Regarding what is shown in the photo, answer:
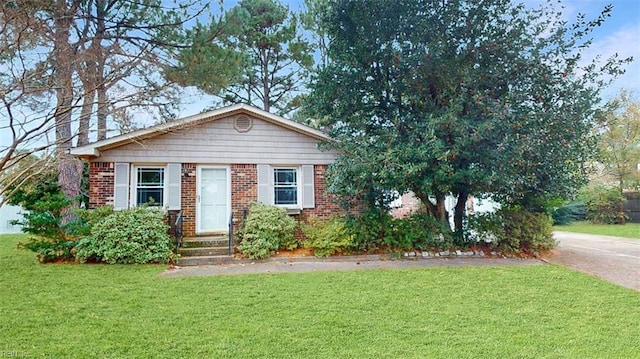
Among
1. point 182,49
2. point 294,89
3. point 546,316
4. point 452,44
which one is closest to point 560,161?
point 452,44

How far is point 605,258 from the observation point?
9250mm

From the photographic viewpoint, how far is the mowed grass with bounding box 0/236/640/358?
3.85 meters

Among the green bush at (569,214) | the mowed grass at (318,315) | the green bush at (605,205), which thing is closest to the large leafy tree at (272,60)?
the mowed grass at (318,315)

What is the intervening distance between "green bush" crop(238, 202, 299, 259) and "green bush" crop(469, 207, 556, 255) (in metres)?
4.69

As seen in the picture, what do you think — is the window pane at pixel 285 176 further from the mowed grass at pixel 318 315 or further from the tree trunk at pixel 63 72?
the tree trunk at pixel 63 72

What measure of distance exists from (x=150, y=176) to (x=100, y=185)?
119 cm

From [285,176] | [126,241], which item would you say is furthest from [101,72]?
[285,176]

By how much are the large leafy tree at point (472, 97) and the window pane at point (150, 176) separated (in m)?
4.69

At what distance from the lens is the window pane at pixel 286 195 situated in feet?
36.1

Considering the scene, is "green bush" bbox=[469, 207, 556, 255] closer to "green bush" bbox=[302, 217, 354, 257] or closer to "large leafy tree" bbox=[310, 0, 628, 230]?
"large leafy tree" bbox=[310, 0, 628, 230]

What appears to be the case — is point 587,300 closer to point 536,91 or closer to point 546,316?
point 546,316

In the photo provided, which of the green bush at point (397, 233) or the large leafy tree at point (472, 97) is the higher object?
the large leafy tree at point (472, 97)

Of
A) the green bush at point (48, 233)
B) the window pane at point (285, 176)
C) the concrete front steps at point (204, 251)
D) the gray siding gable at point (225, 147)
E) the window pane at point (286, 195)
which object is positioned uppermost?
the gray siding gable at point (225, 147)

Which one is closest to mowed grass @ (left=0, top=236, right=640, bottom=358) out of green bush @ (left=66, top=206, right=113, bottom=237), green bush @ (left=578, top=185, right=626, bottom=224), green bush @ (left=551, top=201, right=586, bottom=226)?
green bush @ (left=66, top=206, right=113, bottom=237)
